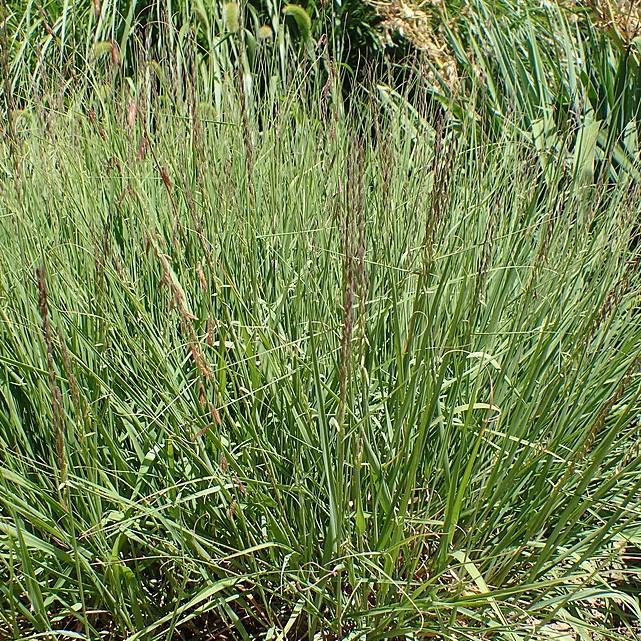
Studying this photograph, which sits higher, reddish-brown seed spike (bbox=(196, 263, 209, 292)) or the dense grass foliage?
reddish-brown seed spike (bbox=(196, 263, 209, 292))

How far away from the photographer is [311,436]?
1.64 metres

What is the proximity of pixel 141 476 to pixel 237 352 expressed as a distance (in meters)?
0.32

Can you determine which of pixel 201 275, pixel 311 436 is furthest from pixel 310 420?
pixel 201 275

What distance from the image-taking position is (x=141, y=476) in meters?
1.64

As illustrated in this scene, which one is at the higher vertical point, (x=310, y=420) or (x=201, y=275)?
(x=201, y=275)

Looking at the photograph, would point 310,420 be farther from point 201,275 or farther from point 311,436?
point 201,275

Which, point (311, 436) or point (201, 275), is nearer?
point (201, 275)

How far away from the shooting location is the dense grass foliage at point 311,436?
1.49 metres

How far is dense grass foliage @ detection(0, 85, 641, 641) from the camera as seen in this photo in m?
1.49

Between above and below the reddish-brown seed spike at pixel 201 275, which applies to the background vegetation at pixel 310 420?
below

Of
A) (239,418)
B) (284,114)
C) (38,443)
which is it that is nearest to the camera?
(239,418)

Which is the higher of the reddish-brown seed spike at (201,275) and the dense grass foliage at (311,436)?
the reddish-brown seed spike at (201,275)

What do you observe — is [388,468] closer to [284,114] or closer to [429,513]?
[429,513]

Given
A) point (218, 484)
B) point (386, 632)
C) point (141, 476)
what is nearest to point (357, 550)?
point (386, 632)
